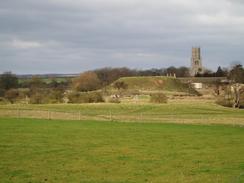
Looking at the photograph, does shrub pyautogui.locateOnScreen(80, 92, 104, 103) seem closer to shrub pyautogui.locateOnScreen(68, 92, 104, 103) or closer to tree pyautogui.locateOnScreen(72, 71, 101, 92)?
shrub pyautogui.locateOnScreen(68, 92, 104, 103)

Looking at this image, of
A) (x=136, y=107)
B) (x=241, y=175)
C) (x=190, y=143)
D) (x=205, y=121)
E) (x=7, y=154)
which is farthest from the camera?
(x=136, y=107)

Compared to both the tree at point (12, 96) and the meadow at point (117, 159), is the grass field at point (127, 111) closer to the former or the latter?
the tree at point (12, 96)

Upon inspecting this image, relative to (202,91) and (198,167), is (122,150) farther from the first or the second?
(202,91)

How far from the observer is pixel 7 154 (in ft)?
88.1

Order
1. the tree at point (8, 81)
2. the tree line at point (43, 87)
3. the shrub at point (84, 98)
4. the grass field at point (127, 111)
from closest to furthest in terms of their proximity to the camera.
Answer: the grass field at point (127, 111) → the shrub at point (84, 98) → the tree line at point (43, 87) → the tree at point (8, 81)

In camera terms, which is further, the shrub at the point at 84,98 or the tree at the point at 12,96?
the tree at the point at 12,96

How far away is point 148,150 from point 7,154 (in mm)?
8754

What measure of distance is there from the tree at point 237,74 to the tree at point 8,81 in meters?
69.8

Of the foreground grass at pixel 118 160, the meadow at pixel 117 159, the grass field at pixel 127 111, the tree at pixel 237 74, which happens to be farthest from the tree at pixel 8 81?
the foreground grass at pixel 118 160

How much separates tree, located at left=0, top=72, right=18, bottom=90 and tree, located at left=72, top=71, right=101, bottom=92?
69.5ft

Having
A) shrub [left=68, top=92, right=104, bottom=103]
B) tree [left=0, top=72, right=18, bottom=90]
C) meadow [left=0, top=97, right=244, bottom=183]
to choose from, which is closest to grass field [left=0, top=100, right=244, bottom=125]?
shrub [left=68, top=92, right=104, bottom=103]

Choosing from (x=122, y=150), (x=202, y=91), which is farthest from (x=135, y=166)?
(x=202, y=91)

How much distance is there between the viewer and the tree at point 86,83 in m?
175

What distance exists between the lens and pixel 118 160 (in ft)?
83.9
